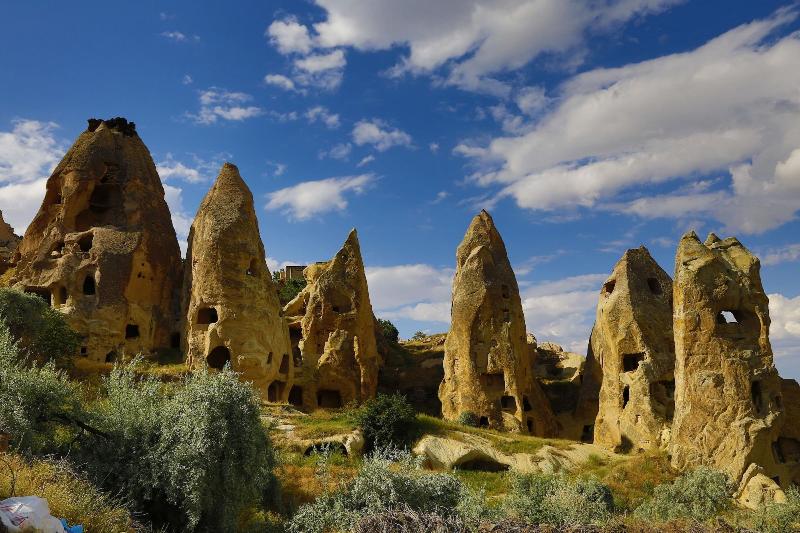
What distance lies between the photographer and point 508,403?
3297 centimetres

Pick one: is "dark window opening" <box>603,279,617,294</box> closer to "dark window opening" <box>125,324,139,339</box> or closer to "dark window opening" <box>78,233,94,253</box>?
"dark window opening" <box>125,324,139,339</box>

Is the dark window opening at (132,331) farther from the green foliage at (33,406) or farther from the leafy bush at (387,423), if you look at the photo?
the green foliage at (33,406)

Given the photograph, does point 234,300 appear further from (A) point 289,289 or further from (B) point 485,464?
(A) point 289,289

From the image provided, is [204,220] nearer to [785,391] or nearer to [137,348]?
[137,348]

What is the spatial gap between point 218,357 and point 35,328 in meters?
7.13

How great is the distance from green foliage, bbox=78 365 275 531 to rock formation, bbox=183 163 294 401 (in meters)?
12.7

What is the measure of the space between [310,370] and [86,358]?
10.2 m

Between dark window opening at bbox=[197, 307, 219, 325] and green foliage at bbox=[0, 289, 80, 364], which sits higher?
dark window opening at bbox=[197, 307, 219, 325]

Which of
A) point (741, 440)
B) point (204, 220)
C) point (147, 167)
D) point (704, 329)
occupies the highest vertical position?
point (147, 167)

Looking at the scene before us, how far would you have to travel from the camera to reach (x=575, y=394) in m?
36.8

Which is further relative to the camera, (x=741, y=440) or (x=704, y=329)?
(x=704, y=329)

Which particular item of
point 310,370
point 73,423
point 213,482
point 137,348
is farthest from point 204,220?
point 213,482

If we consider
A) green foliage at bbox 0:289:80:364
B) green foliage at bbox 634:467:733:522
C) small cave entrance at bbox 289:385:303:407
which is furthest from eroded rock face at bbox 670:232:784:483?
green foliage at bbox 0:289:80:364

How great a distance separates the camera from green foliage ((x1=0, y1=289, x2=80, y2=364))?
25.7 m
